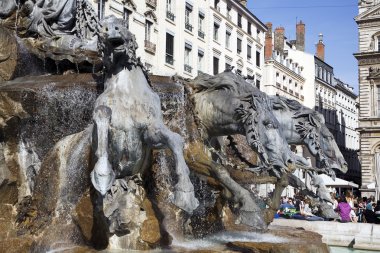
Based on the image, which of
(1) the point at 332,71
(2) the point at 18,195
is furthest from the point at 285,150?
(1) the point at 332,71

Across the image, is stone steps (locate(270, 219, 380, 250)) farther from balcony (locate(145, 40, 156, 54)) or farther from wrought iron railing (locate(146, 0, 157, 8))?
wrought iron railing (locate(146, 0, 157, 8))

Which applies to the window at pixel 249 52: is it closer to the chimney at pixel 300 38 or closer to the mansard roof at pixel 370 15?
the mansard roof at pixel 370 15

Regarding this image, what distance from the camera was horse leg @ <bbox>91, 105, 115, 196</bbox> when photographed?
608 cm

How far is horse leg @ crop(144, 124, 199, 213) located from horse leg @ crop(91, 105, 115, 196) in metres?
0.56

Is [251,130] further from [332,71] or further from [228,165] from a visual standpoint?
[332,71]

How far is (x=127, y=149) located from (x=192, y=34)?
36.4m

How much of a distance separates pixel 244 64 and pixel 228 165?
4265 centimetres

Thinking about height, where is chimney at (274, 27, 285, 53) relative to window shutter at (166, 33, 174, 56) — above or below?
above

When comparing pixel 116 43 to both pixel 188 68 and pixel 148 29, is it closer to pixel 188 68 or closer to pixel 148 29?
pixel 148 29

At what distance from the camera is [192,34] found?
42562 mm

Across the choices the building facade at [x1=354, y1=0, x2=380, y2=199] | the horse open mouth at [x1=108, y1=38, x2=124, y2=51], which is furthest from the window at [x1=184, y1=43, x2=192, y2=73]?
the horse open mouth at [x1=108, y1=38, x2=124, y2=51]

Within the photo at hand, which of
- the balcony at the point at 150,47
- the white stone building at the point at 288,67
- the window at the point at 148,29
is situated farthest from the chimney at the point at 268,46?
the balcony at the point at 150,47

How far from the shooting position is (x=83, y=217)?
707 centimetres

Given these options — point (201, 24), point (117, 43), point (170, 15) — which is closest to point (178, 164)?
point (117, 43)
